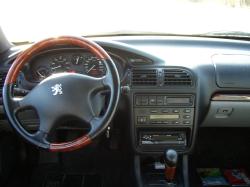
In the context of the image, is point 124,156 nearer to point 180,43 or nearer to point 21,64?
point 180,43

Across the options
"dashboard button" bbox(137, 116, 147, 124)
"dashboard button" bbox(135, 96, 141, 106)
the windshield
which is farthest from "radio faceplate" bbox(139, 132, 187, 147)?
the windshield

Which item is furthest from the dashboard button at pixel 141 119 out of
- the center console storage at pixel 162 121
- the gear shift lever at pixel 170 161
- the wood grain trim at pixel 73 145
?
the wood grain trim at pixel 73 145

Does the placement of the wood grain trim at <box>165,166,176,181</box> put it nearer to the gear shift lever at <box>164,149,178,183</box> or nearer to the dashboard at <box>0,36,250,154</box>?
the gear shift lever at <box>164,149,178,183</box>

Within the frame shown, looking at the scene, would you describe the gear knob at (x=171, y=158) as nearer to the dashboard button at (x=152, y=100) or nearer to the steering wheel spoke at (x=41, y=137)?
the dashboard button at (x=152, y=100)

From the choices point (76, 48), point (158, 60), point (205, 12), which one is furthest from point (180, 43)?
point (76, 48)

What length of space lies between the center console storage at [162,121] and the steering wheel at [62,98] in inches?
20.5

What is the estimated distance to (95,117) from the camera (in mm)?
2160

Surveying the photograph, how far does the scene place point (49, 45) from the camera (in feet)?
7.30

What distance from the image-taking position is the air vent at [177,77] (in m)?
2.63

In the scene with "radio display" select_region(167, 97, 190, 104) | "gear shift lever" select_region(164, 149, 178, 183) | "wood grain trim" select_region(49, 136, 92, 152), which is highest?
"wood grain trim" select_region(49, 136, 92, 152)

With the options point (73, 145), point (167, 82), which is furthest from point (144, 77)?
point (73, 145)

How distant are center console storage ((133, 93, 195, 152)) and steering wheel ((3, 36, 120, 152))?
1.71 ft

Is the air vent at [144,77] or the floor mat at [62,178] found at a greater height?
the air vent at [144,77]

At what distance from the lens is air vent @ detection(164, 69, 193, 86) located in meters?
2.63
